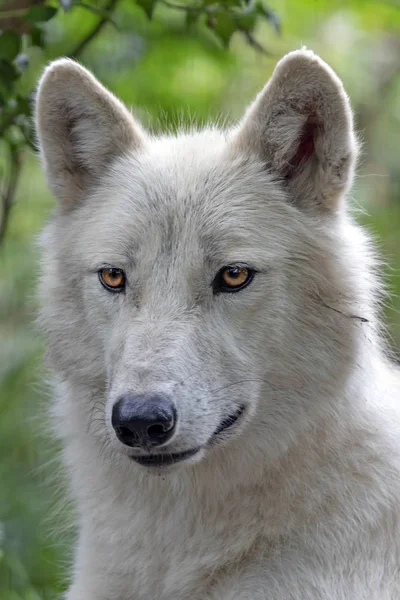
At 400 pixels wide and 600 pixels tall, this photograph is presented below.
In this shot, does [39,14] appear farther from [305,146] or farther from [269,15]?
[305,146]

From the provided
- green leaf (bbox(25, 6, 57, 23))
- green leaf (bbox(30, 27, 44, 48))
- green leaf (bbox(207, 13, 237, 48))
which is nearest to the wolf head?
green leaf (bbox(25, 6, 57, 23))

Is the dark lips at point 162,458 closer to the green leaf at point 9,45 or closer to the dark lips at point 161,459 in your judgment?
the dark lips at point 161,459

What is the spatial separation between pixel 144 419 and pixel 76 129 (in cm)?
157

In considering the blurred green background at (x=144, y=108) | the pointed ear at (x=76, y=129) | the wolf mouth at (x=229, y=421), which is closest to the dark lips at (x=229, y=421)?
the wolf mouth at (x=229, y=421)

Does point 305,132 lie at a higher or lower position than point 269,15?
lower

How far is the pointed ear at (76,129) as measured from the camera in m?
3.92

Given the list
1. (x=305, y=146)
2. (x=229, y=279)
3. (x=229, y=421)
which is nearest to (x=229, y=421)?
(x=229, y=421)

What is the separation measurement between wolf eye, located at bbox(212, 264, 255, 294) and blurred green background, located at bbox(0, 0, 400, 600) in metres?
1.92

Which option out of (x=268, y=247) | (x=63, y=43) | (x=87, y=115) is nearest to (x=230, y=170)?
(x=268, y=247)

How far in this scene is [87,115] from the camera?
4.01m

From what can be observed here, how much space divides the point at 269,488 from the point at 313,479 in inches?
7.6

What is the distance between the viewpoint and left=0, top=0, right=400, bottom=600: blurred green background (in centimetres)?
674

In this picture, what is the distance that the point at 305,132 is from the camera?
151 inches

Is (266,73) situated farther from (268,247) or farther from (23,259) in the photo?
(268,247)
